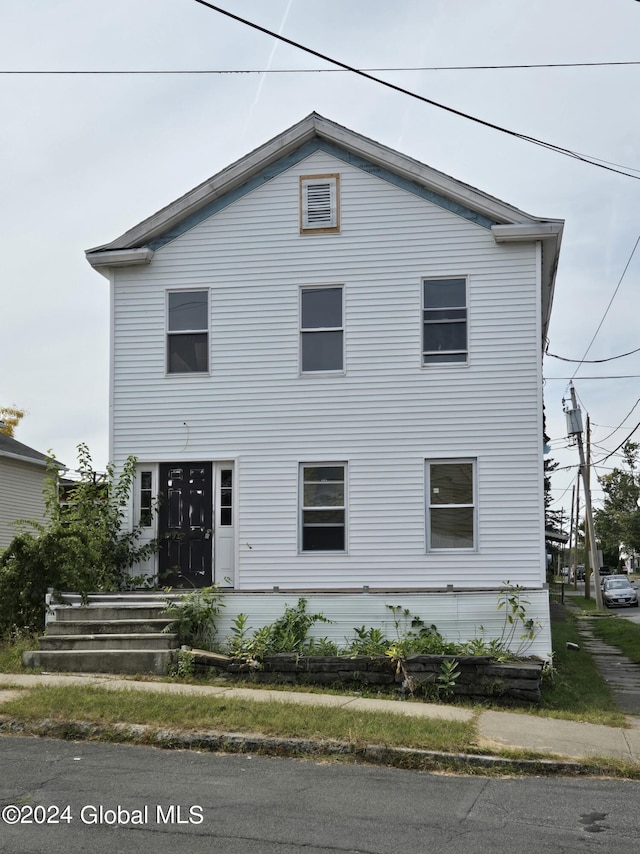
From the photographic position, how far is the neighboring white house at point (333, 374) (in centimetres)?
1438

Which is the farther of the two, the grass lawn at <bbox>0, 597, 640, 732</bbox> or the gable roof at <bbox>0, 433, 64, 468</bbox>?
the gable roof at <bbox>0, 433, 64, 468</bbox>

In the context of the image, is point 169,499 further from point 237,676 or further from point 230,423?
point 237,676

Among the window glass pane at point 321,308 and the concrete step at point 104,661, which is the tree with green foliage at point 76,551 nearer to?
the concrete step at point 104,661

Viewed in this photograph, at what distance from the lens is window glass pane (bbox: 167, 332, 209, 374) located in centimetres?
1544

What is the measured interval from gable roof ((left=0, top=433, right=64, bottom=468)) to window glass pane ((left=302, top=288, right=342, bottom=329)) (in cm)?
1491

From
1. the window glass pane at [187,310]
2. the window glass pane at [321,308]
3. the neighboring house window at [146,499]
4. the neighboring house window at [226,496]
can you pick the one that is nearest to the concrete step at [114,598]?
the neighboring house window at [146,499]

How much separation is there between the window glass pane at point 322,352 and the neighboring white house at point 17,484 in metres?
14.5

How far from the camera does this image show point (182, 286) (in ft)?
51.1

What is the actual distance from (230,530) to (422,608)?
3.49 m

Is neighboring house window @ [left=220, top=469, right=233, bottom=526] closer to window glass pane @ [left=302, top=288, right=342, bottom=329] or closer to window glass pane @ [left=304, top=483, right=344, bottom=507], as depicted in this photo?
window glass pane @ [left=304, top=483, right=344, bottom=507]

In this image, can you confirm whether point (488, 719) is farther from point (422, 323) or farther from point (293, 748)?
point (422, 323)

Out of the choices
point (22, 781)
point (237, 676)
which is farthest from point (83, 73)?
point (22, 781)

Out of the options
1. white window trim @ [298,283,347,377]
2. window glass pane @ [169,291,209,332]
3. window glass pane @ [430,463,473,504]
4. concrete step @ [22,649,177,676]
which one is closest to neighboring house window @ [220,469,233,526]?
white window trim @ [298,283,347,377]

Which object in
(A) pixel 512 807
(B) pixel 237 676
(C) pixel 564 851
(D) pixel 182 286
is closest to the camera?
(C) pixel 564 851
